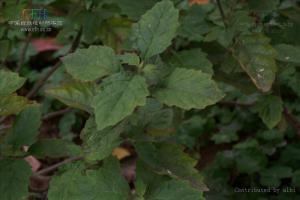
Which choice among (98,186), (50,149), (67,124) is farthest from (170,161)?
(67,124)

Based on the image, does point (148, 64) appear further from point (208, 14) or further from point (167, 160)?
point (208, 14)

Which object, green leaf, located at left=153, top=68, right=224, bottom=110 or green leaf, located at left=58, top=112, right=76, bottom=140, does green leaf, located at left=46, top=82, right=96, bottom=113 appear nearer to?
green leaf, located at left=153, top=68, right=224, bottom=110

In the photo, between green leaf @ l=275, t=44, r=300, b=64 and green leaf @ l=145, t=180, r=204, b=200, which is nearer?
green leaf @ l=145, t=180, r=204, b=200

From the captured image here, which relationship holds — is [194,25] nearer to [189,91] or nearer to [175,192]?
[189,91]

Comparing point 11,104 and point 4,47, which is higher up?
point 11,104

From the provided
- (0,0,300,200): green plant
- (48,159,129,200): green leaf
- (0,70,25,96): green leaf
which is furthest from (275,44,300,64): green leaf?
(0,70,25,96): green leaf

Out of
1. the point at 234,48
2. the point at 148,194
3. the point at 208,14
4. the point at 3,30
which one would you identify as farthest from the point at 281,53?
the point at 3,30

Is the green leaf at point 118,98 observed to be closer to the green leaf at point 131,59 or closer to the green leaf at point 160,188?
the green leaf at point 131,59

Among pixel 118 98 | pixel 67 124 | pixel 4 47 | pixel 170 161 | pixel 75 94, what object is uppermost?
pixel 118 98
